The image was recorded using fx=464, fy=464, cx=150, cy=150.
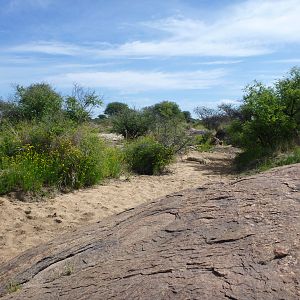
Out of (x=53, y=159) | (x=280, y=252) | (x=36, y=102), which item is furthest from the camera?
(x=36, y=102)

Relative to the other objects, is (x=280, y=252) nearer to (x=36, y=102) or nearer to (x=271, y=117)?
(x=271, y=117)

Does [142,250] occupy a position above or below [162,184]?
above

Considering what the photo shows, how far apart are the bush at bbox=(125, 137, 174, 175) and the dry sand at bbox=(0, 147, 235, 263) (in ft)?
1.55

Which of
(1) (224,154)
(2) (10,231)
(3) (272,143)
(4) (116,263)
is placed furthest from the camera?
(1) (224,154)

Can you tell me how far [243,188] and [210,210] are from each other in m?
0.48

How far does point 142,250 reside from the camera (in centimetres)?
322

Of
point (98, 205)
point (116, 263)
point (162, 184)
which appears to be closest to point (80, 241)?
point (116, 263)

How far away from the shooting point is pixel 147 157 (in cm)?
1380

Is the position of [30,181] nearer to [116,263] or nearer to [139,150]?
[139,150]

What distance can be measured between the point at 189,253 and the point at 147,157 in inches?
428

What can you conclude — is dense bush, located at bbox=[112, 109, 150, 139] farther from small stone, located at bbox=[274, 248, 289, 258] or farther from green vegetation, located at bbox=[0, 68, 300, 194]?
small stone, located at bbox=[274, 248, 289, 258]

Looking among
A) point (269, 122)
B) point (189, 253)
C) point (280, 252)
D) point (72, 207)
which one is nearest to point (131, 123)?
point (269, 122)

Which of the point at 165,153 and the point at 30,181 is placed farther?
the point at 165,153

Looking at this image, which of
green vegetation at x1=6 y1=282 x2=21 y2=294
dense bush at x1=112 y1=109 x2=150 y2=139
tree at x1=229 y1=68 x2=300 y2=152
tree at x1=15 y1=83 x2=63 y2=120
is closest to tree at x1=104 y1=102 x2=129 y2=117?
dense bush at x1=112 y1=109 x2=150 y2=139
